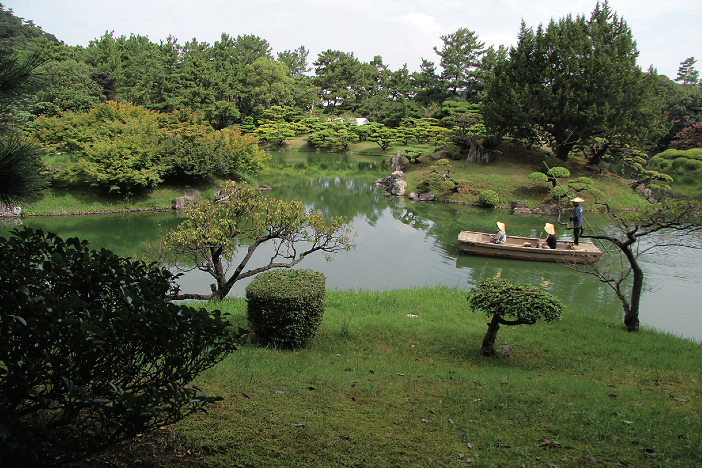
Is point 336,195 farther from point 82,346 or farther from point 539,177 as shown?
point 82,346

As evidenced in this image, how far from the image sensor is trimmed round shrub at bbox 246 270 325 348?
536cm

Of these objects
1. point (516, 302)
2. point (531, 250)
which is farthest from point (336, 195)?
point (516, 302)

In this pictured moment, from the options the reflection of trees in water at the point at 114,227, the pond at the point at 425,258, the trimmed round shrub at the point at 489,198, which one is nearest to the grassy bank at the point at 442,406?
the pond at the point at 425,258

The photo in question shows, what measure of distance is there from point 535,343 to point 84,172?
17.0 m

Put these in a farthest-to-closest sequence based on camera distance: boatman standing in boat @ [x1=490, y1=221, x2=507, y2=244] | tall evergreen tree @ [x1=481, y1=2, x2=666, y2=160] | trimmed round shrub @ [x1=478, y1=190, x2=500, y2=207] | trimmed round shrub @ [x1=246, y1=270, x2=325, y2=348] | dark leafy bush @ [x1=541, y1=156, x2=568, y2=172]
Answer: dark leafy bush @ [x1=541, y1=156, x2=568, y2=172]
tall evergreen tree @ [x1=481, y1=2, x2=666, y2=160]
trimmed round shrub @ [x1=478, y1=190, x2=500, y2=207]
boatman standing in boat @ [x1=490, y1=221, x2=507, y2=244]
trimmed round shrub @ [x1=246, y1=270, x2=325, y2=348]

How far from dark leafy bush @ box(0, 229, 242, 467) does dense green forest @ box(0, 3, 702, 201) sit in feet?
5.21

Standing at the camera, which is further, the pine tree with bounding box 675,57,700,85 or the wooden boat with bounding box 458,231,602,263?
the pine tree with bounding box 675,57,700,85

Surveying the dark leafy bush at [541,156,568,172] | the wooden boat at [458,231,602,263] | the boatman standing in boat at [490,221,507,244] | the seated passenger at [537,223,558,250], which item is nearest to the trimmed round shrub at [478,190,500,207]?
the dark leafy bush at [541,156,568,172]

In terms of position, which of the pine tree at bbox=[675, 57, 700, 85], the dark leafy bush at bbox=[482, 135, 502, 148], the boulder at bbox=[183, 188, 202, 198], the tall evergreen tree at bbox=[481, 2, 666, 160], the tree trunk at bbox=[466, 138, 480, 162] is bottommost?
the boulder at bbox=[183, 188, 202, 198]

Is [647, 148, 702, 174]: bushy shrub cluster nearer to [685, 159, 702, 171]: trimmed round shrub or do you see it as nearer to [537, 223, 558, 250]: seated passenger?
[685, 159, 702, 171]: trimmed round shrub

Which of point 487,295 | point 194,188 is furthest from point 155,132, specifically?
point 487,295

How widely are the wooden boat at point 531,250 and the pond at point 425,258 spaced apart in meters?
0.23

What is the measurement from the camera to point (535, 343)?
20.9 ft

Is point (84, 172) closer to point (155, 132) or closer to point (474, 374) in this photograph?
point (155, 132)
